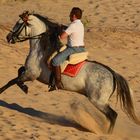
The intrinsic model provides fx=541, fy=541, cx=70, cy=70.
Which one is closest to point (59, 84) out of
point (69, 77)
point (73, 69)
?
point (69, 77)

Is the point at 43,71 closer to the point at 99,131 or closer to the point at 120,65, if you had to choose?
the point at 99,131

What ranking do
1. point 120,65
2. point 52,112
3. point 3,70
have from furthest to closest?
point 120,65 < point 3,70 < point 52,112

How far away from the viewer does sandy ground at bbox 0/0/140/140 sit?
11.1 m

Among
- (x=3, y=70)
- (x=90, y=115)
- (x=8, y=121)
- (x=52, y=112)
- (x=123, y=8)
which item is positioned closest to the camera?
(x=8, y=121)

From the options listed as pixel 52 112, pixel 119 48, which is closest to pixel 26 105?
pixel 52 112

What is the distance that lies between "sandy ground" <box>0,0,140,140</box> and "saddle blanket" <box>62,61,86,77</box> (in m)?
1.15

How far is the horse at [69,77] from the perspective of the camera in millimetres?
11398

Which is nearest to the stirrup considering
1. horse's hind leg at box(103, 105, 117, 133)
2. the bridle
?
horse's hind leg at box(103, 105, 117, 133)

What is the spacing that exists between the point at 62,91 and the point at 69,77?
174 inches

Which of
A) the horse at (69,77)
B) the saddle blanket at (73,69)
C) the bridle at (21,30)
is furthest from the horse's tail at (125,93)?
the bridle at (21,30)

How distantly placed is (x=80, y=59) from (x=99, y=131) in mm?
1624

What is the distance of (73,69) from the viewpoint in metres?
11.4

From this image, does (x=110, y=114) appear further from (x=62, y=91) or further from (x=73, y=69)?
(x=62, y=91)

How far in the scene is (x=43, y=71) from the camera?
11750 mm
